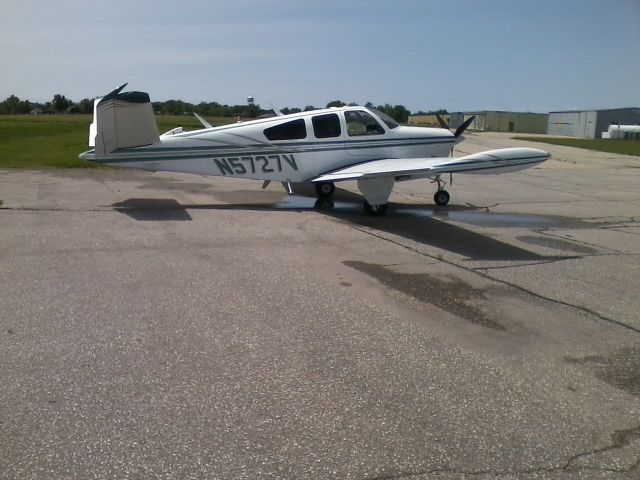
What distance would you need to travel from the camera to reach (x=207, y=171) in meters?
12.8

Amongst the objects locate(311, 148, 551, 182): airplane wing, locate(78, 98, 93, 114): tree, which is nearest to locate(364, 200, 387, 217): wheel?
locate(311, 148, 551, 182): airplane wing

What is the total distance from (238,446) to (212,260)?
477 cm

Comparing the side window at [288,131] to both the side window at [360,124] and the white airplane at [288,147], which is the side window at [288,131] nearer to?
the white airplane at [288,147]

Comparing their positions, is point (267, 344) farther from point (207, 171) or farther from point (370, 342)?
point (207, 171)

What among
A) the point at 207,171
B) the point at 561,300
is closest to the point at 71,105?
the point at 207,171

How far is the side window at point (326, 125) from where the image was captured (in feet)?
43.0

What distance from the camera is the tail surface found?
1199cm

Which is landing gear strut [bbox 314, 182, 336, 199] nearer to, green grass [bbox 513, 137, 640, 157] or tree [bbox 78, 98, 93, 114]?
green grass [bbox 513, 137, 640, 157]

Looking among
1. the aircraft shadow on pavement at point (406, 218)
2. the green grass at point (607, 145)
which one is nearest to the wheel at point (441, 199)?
the aircraft shadow on pavement at point (406, 218)

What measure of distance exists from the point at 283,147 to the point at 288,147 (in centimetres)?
11

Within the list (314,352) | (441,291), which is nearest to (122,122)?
(441,291)

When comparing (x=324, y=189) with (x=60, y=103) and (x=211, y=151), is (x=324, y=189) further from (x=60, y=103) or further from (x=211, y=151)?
(x=60, y=103)

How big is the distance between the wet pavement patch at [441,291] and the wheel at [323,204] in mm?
5273

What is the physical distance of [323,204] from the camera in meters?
13.6
